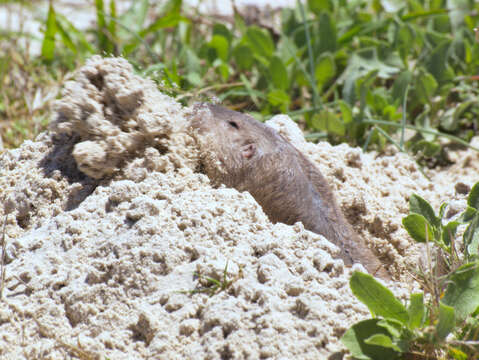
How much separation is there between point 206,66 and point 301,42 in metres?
0.63

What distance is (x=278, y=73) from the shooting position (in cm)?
327

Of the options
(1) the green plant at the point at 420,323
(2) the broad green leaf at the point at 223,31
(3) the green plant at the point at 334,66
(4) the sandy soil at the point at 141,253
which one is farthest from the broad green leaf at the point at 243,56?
(1) the green plant at the point at 420,323

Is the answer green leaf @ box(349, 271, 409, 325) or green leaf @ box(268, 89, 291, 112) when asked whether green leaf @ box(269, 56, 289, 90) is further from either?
green leaf @ box(349, 271, 409, 325)

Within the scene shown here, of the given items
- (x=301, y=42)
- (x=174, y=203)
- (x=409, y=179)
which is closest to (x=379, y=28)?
(x=301, y=42)

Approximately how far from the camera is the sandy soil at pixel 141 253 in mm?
1413

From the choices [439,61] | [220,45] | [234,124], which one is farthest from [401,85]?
[234,124]

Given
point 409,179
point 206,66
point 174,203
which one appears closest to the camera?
point 174,203

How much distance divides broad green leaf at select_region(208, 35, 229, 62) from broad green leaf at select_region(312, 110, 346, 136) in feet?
3.28

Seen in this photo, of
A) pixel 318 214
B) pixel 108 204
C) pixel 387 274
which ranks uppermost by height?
pixel 108 204

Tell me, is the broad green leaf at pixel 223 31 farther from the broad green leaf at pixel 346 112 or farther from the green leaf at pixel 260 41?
the broad green leaf at pixel 346 112

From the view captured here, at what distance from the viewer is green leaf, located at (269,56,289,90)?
3.20 m

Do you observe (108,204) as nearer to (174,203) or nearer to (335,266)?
(174,203)

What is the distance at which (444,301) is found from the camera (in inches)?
56.6

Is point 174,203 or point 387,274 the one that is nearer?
point 174,203
